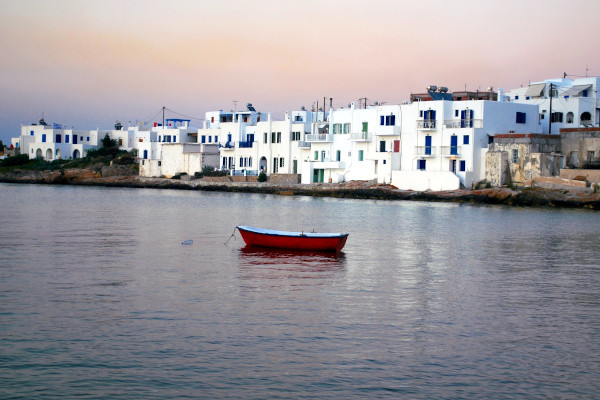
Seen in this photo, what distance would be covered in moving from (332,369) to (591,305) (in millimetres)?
8917

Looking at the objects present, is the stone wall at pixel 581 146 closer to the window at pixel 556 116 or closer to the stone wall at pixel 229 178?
the window at pixel 556 116

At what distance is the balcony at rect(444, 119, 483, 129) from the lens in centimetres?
6141

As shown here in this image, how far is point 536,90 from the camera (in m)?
71.2

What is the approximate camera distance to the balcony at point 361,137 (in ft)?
224

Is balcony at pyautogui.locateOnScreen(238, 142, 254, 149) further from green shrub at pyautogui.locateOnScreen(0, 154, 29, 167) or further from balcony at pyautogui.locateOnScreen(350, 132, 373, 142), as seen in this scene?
green shrub at pyautogui.locateOnScreen(0, 154, 29, 167)

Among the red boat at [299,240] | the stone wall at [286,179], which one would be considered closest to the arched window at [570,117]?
the stone wall at [286,179]

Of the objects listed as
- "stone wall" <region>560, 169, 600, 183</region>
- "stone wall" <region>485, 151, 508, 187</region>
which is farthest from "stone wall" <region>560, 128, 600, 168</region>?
"stone wall" <region>485, 151, 508, 187</region>

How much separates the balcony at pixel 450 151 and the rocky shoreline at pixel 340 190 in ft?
11.3

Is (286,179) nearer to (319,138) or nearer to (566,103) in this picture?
(319,138)

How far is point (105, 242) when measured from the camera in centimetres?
2944

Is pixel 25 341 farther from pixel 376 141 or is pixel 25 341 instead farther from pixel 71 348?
pixel 376 141

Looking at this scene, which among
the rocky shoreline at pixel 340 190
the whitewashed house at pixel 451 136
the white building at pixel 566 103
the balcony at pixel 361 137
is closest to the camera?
the rocky shoreline at pixel 340 190

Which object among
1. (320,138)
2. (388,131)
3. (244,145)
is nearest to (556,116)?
(388,131)

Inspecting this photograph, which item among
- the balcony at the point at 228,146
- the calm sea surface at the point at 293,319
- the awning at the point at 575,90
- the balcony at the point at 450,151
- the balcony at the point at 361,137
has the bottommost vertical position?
the calm sea surface at the point at 293,319
